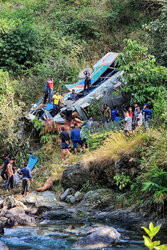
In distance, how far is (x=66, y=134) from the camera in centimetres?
1709

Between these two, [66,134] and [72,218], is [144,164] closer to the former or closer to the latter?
[72,218]

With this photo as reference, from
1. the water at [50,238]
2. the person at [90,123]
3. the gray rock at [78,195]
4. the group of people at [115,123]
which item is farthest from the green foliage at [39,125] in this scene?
the water at [50,238]

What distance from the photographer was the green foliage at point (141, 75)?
58.1 ft

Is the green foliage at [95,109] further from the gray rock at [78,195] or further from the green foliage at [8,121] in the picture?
the gray rock at [78,195]

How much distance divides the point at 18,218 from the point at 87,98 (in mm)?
8298

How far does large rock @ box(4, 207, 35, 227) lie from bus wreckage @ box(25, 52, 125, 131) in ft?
20.4

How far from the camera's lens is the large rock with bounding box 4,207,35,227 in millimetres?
12743

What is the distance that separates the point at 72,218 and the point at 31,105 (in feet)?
32.0

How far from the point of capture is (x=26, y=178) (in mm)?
15438

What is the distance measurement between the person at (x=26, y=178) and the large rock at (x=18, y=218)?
207cm

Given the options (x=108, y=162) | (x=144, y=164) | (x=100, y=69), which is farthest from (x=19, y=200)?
(x=100, y=69)

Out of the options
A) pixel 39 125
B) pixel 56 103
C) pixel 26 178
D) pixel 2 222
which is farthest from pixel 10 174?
pixel 56 103

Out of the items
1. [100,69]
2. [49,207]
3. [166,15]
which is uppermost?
[166,15]

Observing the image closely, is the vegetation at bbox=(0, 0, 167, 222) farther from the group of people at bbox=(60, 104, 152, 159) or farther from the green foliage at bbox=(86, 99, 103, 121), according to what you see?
the group of people at bbox=(60, 104, 152, 159)
